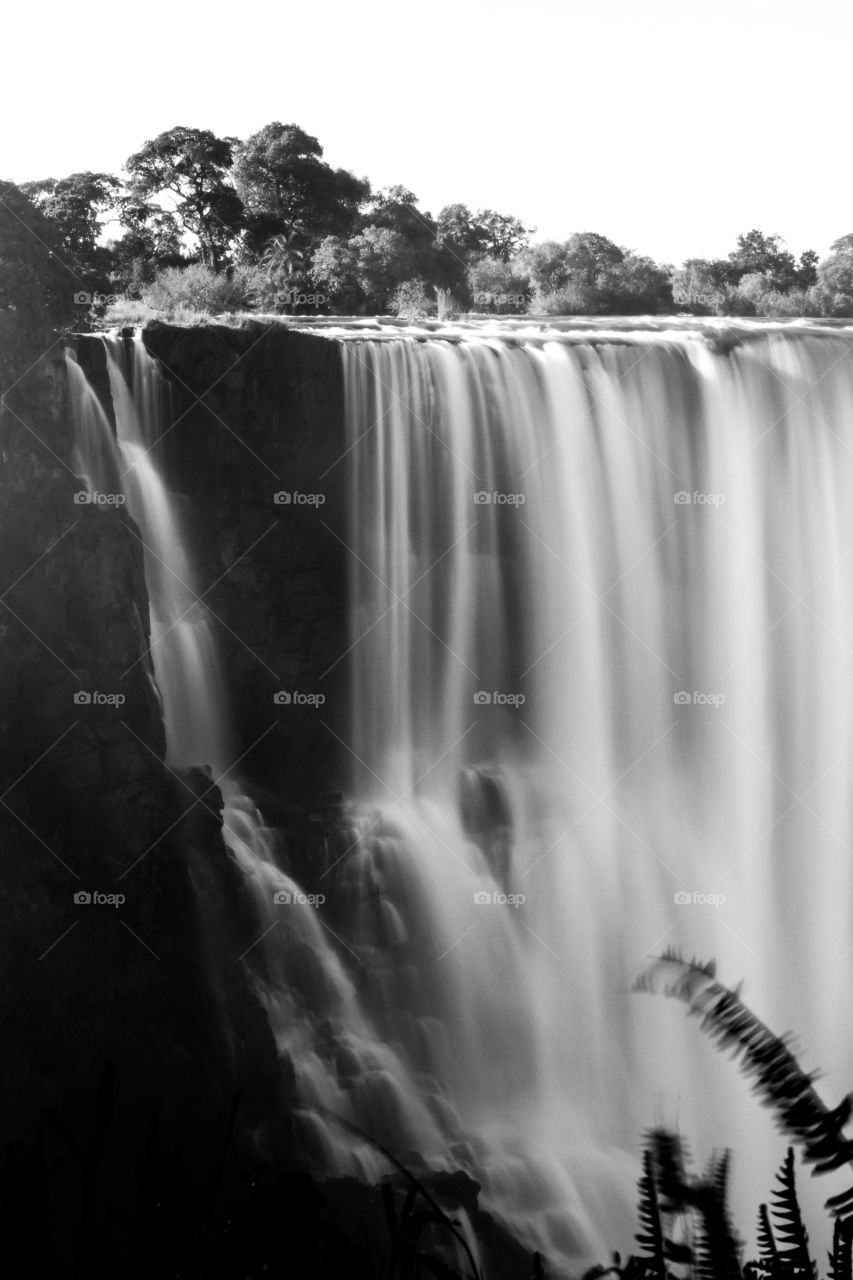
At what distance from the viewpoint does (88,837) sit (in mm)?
18188

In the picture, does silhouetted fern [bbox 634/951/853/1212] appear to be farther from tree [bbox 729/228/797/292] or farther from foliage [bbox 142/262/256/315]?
tree [bbox 729/228/797/292]

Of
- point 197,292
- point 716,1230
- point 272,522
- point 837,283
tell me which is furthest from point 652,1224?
point 837,283

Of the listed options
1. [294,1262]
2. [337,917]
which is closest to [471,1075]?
[337,917]

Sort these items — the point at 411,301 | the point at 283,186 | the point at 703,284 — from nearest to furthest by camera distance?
the point at 411,301, the point at 283,186, the point at 703,284

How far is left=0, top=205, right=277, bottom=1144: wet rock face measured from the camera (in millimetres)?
17484

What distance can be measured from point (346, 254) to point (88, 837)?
69.5 feet

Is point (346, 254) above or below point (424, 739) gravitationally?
above

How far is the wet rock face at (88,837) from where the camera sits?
17.5 meters

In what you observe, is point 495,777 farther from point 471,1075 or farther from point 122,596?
point 122,596

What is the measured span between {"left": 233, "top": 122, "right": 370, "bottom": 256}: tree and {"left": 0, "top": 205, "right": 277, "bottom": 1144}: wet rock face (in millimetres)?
20443

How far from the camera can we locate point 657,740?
2255 centimetres

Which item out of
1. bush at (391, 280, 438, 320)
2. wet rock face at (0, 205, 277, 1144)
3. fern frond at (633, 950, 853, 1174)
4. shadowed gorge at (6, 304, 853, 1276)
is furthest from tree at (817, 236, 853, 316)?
fern frond at (633, 950, 853, 1174)

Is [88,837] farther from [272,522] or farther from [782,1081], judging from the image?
[782,1081]

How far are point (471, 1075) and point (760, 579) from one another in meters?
8.85
